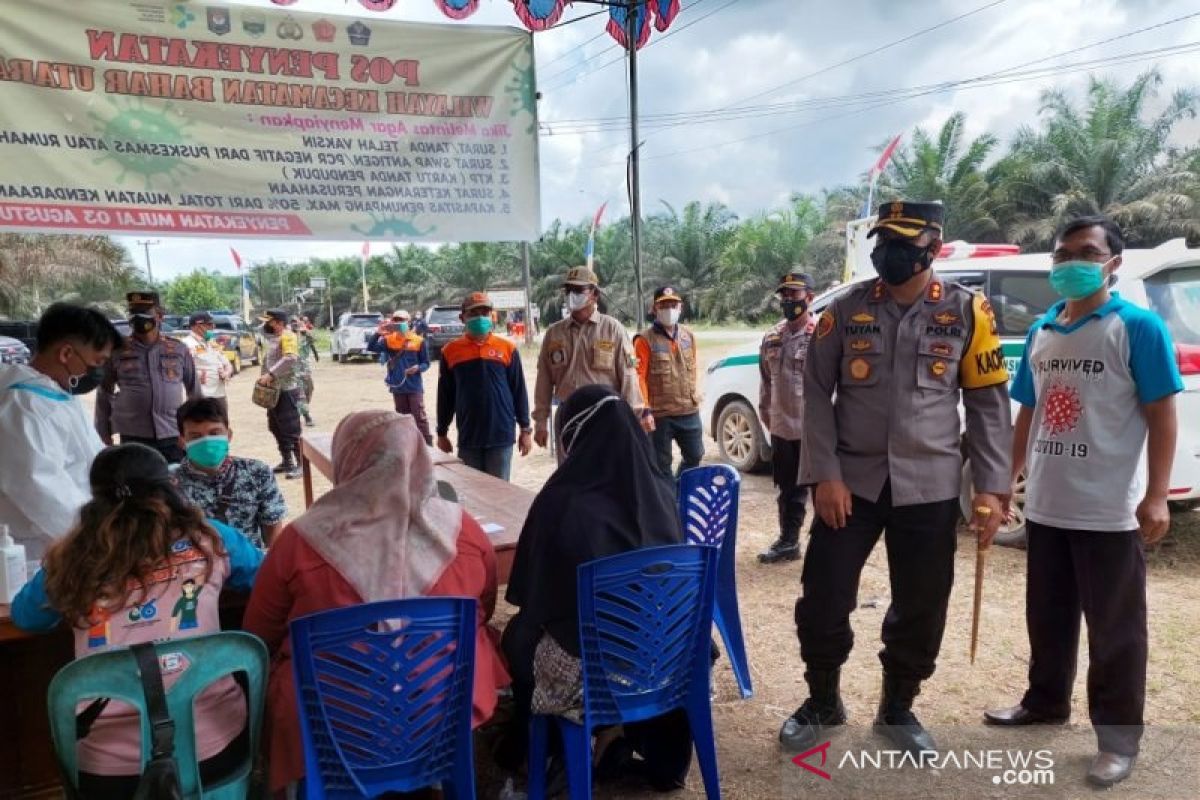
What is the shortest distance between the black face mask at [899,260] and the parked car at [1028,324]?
1.29 metres

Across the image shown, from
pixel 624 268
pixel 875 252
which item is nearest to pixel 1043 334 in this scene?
pixel 875 252

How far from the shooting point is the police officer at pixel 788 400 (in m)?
4.81

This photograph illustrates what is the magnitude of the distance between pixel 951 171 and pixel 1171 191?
5.92 metres

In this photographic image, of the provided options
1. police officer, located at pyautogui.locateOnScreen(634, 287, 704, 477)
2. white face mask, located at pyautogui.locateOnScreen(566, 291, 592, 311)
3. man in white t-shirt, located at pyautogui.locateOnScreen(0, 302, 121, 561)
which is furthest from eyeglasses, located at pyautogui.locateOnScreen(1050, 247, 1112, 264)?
man in white t-shirt, located at pyautogui.locateOnScreen(0, 302, 121, 561)

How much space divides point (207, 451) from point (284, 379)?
514 centimetres

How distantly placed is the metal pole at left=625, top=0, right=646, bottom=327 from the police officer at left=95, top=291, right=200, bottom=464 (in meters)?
2.79

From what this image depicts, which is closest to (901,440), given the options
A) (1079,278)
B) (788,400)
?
(1079,278)

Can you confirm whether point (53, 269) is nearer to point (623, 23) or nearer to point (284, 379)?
point (284, 379)

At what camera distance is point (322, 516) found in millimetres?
2012

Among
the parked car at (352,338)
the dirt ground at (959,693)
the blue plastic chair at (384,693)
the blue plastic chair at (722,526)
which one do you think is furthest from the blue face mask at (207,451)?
the parked car at (352,338)

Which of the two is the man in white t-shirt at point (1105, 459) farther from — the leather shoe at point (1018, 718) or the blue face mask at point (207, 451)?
the blue face mask at point (207, 451)

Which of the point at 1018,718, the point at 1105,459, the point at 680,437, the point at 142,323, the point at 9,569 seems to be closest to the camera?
the point at 9,569

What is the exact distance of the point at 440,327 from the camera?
20.7 metres

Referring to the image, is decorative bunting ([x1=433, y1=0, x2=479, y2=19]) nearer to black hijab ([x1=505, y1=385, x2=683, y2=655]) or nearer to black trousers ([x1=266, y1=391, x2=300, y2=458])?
black hijab ([x1=505, y1=385, x2=683, y2=655])
